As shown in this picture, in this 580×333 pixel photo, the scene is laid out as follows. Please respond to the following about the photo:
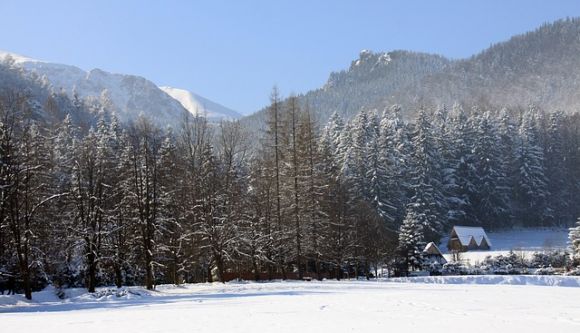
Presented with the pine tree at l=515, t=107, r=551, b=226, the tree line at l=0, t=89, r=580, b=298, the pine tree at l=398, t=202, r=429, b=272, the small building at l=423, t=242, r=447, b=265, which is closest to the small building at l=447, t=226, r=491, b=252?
the tree line at l=0, t=89, r=580, b=298

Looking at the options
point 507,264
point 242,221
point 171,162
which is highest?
point 171,162

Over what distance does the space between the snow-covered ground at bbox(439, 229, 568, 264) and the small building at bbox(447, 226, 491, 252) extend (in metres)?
1.01

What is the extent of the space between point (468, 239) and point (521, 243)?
6.58m

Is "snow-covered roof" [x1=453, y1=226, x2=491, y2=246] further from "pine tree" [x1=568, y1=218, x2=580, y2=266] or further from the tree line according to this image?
"pine tree" [x1=568, y1=218, x2=580, y2=266]

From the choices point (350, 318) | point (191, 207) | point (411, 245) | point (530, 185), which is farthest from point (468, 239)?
point (350, 318)

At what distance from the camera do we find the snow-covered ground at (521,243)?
59.0m

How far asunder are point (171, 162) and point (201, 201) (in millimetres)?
6985

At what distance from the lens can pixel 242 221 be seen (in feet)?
110

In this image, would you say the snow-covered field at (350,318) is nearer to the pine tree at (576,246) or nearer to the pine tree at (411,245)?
the pine tree at (576,246)

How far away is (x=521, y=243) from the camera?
67.1 m

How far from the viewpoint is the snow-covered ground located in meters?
59.0

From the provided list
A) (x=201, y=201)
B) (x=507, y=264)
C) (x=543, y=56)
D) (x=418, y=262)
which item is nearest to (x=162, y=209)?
(x=201, y=201)

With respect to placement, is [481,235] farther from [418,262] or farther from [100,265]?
[100,265]

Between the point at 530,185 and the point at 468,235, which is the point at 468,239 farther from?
the point at 530,185
